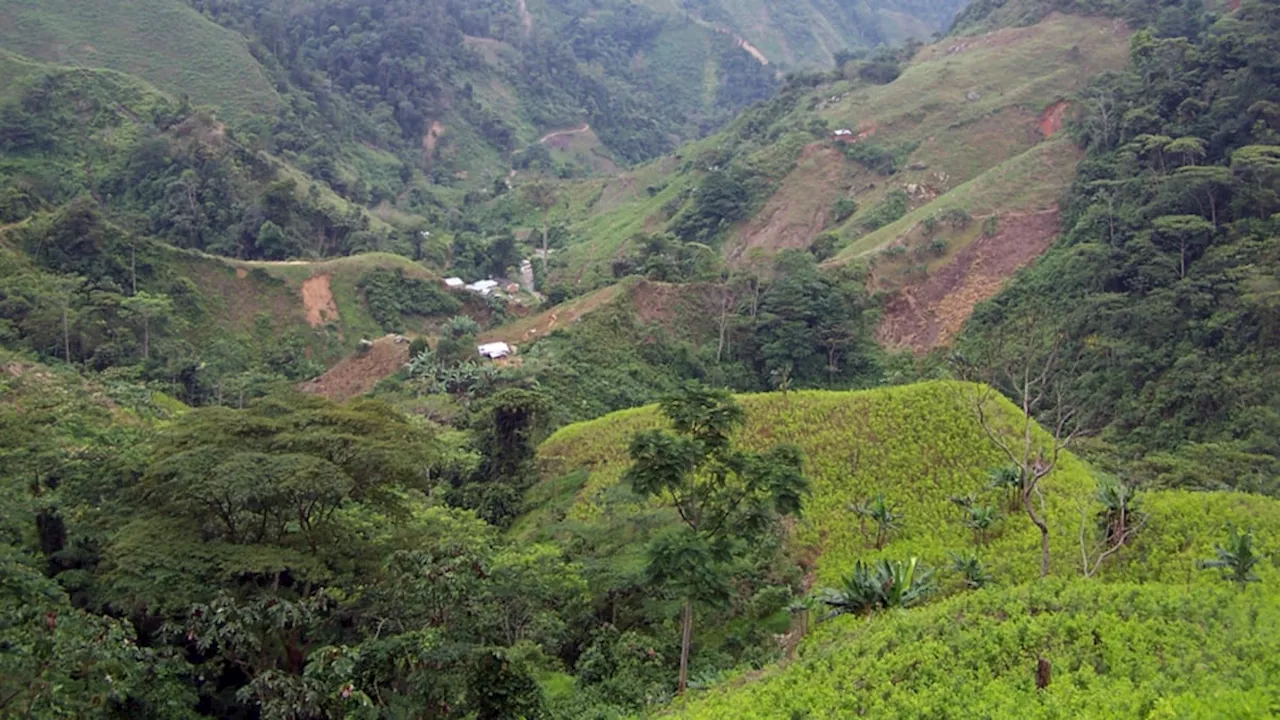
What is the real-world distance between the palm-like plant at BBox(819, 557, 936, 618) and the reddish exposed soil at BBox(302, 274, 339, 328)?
133ft

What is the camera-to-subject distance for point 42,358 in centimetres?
3431

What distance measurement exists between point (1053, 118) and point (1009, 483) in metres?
44.5

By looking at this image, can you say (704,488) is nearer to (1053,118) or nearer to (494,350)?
(494,350)

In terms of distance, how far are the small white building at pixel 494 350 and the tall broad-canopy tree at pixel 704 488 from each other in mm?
25654

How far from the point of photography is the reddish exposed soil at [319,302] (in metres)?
48.5

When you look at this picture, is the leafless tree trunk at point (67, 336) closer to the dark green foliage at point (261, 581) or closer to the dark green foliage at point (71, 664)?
the dark green foliage at point (261, 581)

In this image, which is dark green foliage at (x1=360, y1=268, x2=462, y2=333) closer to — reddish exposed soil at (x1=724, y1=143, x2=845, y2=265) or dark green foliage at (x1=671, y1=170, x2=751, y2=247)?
dark green foliage at (x1=671, y1=170, x2=751, y2=247)

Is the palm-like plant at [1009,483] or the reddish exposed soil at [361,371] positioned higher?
the palm-like plant at [1009,483]

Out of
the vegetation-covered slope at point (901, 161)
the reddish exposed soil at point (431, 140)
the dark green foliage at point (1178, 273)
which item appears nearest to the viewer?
the dark green foliage at point (1178, 273)

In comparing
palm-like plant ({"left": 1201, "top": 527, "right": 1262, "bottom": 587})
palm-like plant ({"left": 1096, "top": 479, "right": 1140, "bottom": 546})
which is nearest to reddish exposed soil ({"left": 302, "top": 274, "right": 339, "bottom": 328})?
palm-like plant ({"left": 1096, "top": 479, "right": 1140, "bottom": 546})

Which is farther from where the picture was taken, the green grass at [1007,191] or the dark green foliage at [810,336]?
the green grass at [1007,191]

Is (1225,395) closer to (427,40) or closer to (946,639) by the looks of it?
(946,639)

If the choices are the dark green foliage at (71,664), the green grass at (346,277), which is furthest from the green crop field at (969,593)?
the green grass at (346,277)

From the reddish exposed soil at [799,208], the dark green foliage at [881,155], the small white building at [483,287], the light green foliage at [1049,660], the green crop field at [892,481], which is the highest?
the light green foliage at [1049,660]
